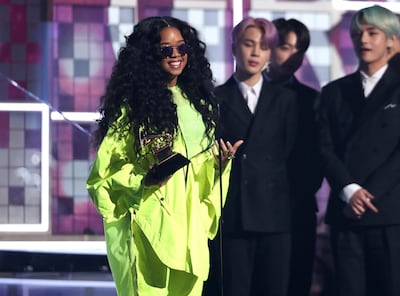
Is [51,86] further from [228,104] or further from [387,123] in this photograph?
[387,123]

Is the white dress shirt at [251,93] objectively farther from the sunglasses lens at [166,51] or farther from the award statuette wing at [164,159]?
the award statuette wing at [164,159]

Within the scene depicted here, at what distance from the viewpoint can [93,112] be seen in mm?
4875

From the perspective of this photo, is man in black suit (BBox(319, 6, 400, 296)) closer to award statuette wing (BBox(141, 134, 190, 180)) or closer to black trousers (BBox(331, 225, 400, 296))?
black trousers (BBox(331, 225, 400, 296))

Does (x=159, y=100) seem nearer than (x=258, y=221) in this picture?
Yes

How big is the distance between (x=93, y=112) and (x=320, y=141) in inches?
38.2

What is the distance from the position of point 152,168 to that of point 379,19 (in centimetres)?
155

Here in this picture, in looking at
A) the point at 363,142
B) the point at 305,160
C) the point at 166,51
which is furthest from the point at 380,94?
the point at 166,51

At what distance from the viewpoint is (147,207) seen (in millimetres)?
3938

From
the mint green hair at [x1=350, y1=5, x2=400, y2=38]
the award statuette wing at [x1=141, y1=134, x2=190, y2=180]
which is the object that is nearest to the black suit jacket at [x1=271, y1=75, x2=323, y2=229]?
the mint green hair at [x1=350, y1=5, x2=400, y2=38]

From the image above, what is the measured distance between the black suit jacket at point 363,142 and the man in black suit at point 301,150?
0.20 ft

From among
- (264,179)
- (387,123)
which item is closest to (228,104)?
(264,179)

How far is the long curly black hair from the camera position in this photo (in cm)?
397

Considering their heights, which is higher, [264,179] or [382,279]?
[264,179]

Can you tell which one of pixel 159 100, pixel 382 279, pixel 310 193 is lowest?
pixel 382 279
